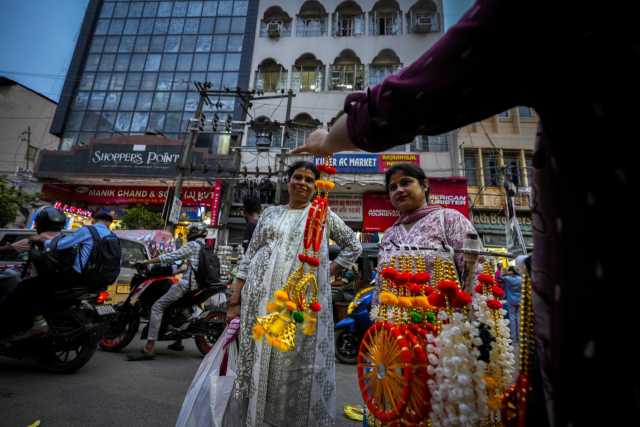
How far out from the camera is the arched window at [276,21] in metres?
16.5

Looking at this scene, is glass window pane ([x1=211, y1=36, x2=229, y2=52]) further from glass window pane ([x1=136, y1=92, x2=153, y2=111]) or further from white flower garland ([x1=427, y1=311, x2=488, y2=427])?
white flower garland ([x1=427, y1=311, x2=488, y2=427])

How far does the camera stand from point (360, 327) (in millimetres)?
4109

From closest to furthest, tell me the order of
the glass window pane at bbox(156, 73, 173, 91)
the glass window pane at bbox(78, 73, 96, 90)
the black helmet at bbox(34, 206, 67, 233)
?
the black helmet at bbox(34, 206, 67, 233)
the glass window pane at bbox(156, 73, 173, 91)
the glass window pane at bbox(78, 73, 96, 90)

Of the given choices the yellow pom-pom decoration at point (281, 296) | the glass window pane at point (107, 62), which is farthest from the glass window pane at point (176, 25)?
the yellow pom-pom decoration at point (281, 296)

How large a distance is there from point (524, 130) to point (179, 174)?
14.4 metres

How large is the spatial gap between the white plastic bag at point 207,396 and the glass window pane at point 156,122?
18.4 metres

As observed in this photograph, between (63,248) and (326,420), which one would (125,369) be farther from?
(326,420)

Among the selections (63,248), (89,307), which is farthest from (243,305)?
(89,307)

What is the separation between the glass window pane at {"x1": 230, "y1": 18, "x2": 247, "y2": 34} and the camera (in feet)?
61.8

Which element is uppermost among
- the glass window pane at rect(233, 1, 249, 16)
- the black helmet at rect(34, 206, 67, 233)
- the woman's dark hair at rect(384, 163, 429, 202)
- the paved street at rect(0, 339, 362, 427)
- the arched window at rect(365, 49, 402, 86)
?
the glass window pane at rect(233, 1, 249, 16)

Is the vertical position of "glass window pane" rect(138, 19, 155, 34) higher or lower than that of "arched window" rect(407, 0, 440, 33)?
higher

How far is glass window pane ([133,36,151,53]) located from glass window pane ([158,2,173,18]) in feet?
6.56

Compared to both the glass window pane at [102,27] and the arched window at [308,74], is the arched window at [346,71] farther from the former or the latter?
the glass window pane at [102,27]

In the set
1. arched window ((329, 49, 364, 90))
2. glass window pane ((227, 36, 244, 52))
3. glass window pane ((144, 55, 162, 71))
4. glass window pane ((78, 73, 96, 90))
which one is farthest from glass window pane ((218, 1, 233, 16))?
arched window ((329, 49, 364, 90))
